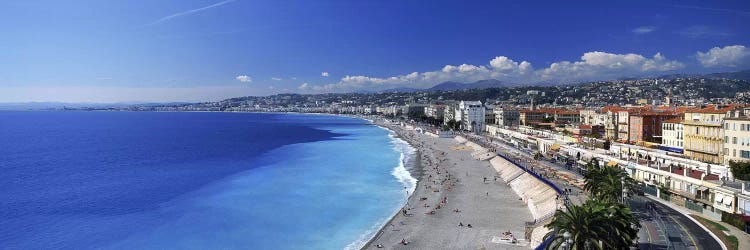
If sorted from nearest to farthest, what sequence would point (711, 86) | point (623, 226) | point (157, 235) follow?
point (623, 226) → point (157, 235) → point (711, 86)

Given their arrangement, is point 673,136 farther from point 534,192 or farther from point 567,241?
point 567,241

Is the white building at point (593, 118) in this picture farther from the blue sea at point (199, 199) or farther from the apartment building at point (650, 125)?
the blue sea at point (199, 199)

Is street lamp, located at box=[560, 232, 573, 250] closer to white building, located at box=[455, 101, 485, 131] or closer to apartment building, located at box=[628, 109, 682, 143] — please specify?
apartment building, located at box=[628, 109, 682, 143]

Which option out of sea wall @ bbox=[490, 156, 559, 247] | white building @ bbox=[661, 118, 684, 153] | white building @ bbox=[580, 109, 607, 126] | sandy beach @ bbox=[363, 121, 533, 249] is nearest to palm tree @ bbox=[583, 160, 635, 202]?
sea wall @ bbox=[490, 156, 559, 247]

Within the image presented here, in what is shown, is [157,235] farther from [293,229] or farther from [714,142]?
[714,142]

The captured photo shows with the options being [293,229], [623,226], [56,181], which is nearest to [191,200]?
[293,229]

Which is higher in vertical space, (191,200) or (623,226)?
(623,226)
